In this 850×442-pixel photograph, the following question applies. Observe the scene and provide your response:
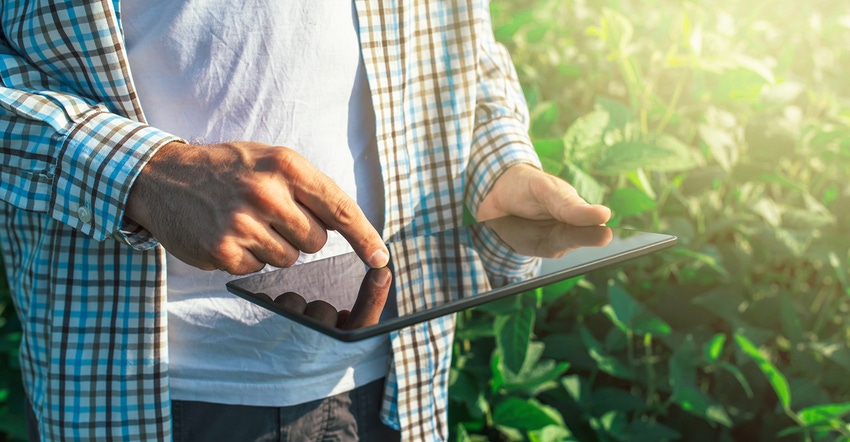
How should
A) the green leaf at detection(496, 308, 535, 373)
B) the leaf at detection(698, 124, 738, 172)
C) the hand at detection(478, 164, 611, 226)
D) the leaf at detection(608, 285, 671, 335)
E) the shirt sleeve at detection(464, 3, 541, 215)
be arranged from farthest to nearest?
the leaf at detection(698, 124, 738, 172) < the leaf at detection(608, 285, 671, 335) < the green leaf at detection(496, 308, 535, 373) < the shirt sleeve at detection(464, 3, 541, 215) < the hand at detection(478, 164, 611, 226)

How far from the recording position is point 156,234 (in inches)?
25.6

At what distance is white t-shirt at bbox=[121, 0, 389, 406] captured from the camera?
2.53 ft

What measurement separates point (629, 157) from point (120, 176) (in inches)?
29.5

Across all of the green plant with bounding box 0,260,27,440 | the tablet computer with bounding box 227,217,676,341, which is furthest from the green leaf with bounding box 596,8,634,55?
the green plant with bounding box 0,260,27,440

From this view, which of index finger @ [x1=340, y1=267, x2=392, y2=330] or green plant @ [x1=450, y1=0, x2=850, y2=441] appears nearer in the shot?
index finger @ [x1=340, y1=267, x2=392, y2=330]

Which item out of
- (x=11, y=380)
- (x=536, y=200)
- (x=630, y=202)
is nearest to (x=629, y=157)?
(x=630, y=202)

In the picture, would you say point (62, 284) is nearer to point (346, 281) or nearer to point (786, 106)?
point (346, 281)

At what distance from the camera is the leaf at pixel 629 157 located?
1.10 meters

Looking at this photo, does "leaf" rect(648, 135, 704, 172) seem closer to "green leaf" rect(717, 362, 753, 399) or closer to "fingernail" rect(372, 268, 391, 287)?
"green leaf" rect(717, 362, 753, 399)

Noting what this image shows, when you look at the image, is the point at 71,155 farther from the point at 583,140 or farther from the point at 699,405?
the point at 699,405

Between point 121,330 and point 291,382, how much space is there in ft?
0.65

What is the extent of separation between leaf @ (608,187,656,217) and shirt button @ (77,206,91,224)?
76cm

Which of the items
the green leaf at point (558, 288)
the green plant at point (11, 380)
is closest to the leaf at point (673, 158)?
the green leaf at point (558, 288)

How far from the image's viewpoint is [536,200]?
0.86m
